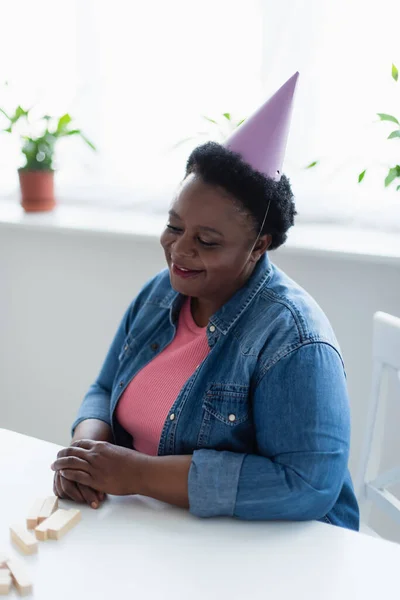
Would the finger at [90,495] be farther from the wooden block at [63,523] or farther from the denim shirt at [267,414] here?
the denim shirt at [267,414]

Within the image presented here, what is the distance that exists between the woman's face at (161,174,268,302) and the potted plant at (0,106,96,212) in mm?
1140

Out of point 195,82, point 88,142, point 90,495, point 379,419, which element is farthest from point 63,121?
point 90,495

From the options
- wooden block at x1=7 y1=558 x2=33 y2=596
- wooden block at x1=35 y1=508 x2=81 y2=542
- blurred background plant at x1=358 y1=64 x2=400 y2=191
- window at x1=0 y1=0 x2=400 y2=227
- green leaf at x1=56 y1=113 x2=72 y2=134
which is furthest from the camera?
green leaf at x1=56 y1=113 x2=72 y2=134

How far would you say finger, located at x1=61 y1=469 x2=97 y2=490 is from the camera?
1.11 m

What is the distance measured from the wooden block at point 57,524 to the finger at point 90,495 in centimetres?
4

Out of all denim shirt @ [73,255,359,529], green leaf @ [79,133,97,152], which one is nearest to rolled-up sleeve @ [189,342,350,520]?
denim shirt @ [73,255,359,529]

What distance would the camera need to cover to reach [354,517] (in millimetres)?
1289

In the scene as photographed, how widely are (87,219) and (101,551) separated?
56.7 inches

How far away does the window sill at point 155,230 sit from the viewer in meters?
1.81

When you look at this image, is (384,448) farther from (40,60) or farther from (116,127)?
(40,60)

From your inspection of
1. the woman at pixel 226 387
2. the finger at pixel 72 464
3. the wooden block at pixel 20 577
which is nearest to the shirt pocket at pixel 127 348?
the woman at pixel 226 387

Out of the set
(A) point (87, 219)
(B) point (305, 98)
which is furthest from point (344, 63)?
(A) point (87, 219)

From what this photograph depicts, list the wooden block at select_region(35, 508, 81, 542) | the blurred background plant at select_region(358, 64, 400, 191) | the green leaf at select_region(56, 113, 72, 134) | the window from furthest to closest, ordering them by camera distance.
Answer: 1. the green leaf at select_region(56, 113, 72, 134)
2. the window
3. the blurred background plant at select_region(358, 64, 400, 191)
4. the wooden block at select_region(35, 508, 81, 542)

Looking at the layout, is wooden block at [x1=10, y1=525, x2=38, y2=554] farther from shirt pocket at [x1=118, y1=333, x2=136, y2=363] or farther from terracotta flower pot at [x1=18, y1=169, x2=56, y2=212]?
terracotta flower pot at [x1=18, y1=169, x2=56, y2=212]
